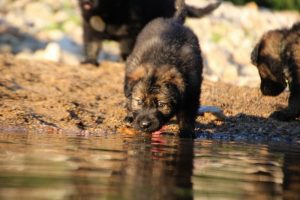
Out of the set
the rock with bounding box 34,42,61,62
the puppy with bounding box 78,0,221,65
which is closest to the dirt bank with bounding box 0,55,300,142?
the puppy with bounding box 78,0,221,65

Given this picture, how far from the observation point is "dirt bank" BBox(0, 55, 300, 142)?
7.34 metres

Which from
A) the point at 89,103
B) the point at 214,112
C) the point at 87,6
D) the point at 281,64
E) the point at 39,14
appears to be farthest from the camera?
the point at 39,14

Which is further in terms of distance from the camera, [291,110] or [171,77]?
[291,110]

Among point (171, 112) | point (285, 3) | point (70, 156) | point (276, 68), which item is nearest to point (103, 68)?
point (276, 68)

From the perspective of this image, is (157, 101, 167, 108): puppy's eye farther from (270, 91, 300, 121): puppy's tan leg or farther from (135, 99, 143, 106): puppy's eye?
(270, 91, 300, 121): puppy's tan leg

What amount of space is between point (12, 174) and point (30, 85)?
5.79 m

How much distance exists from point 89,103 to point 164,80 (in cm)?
226

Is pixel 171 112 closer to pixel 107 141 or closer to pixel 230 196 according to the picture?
pixel 107 141

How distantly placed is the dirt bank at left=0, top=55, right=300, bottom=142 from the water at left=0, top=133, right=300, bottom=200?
1.31 metres

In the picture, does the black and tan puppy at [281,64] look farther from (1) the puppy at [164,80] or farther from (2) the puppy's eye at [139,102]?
(2) the puppy's eye at [139,102]

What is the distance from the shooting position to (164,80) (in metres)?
6.54

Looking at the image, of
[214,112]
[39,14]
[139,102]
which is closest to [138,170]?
[139,102]

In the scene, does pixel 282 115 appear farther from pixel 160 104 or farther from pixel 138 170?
pixel 138 170

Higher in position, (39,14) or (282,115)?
(39,14)
